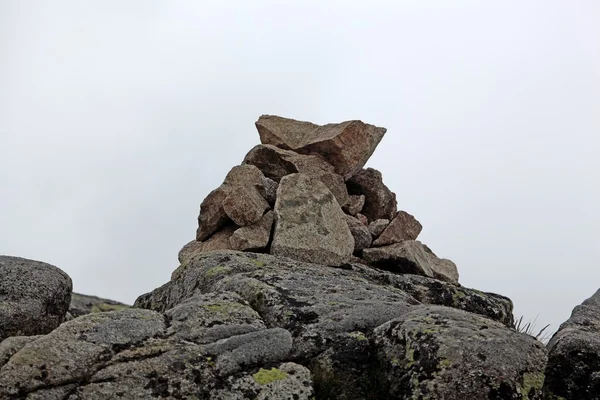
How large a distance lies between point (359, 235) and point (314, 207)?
2181mm

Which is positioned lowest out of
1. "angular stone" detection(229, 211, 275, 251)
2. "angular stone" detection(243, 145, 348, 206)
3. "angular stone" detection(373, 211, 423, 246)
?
"angular stone" detection(229, 211, 275, 251)

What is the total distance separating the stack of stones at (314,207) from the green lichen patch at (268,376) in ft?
29.8

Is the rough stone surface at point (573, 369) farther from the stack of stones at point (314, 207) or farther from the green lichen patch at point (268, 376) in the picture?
the stack of stones at point (314, 207)

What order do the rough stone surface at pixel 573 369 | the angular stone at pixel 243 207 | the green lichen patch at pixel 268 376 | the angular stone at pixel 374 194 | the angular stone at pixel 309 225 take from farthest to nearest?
the angular stone at pixel 374 194
the angular stone at pixel 243 207
the angular stone at pixel 309 225
the rough stone surface at pixel 573 369
the green lichen patch at pixel 268 376

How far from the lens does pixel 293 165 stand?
23438mm

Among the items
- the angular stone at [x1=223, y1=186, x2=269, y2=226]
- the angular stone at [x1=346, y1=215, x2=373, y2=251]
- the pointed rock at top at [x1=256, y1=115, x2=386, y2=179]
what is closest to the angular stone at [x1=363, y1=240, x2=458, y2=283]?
the angular stone at [x1=346, y1=215, x2=373, y2=251]

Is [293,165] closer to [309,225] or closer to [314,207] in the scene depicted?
[314,207]

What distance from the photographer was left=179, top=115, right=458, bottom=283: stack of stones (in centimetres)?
2022

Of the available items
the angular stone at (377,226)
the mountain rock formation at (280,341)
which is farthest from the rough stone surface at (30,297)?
the angular stone at (377,226)

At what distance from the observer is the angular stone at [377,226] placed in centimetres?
2325

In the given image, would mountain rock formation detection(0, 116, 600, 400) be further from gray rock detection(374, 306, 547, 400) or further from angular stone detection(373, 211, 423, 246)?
angular stone detection(373, 211, 423, 246)

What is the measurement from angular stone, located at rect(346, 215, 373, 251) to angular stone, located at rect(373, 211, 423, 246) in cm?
70

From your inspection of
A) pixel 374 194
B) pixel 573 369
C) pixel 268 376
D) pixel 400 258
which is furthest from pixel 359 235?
pixel 268 376

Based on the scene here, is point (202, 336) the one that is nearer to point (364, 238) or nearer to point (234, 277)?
point (234, 277)
